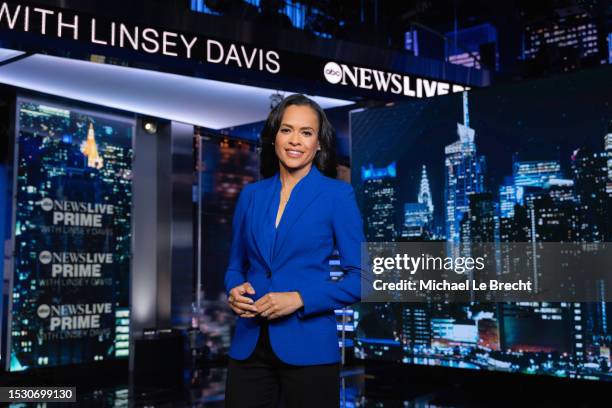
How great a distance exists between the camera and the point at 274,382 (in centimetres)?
148

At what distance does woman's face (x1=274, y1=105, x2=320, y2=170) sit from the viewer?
1542 mm

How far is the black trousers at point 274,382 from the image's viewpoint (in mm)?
Answer: 1437

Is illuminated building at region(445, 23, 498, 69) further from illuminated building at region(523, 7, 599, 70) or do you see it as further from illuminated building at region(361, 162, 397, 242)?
illuminated building at region(361, 162, 397, 242)

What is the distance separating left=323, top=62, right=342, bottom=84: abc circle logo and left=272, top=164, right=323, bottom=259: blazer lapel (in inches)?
165

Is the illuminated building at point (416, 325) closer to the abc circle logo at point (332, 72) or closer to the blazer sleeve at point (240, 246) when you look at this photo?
the abc circle logo at point (332, 72)

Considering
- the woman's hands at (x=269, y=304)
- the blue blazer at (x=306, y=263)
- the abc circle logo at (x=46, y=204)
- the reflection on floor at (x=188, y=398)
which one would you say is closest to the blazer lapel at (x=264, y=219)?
the blue blazer at (x=306, y=263)

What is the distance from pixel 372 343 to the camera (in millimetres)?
4996

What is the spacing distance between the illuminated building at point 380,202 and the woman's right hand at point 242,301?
3555mm

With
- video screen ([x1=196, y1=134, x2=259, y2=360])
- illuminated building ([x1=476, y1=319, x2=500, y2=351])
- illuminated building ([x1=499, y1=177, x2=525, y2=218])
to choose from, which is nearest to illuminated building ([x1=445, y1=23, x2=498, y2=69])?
video screen ([x1=196, y1=134, x2=259, y2=360])

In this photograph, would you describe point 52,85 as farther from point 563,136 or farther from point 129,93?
point 563,136

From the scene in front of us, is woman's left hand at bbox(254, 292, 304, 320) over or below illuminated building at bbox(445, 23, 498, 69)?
below

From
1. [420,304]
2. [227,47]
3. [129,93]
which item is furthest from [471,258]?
[129,93]

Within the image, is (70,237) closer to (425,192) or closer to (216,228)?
(216,228)

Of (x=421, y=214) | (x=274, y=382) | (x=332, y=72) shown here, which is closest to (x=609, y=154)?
(x=421, y=214)
